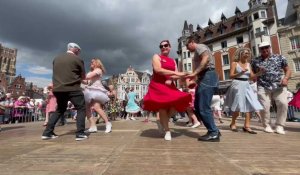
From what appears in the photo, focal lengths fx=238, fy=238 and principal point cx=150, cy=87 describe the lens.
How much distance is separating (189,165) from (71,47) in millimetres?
3725

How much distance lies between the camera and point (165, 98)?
4.09 meters

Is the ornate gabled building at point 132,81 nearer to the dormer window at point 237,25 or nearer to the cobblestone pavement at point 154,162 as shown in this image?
the dormer window at point 237,25

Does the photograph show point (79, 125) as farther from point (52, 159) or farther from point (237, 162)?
point (237, 162)

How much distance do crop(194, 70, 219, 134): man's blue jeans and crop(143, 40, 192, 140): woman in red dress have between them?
9.1 inches

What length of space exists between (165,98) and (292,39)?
35.1 metres

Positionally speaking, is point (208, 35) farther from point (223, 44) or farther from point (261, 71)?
point (261, 71)

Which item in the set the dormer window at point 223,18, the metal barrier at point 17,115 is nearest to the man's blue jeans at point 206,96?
the metal barrier at point 17,115

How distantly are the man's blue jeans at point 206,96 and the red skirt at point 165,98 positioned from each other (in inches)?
9.5

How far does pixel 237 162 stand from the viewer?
2.32 meters

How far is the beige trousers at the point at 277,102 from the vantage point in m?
5.30

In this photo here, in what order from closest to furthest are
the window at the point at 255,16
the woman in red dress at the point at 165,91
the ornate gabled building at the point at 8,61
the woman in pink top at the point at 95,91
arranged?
the woman in red dress at the point at 165,91 → the woman in pink top at the point at 95,91 → the window at the point at 255,16 → the ornate gabled building at the point at 8,61

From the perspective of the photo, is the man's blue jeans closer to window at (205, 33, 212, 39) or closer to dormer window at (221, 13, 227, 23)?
window at (205, 33, 212, 39)

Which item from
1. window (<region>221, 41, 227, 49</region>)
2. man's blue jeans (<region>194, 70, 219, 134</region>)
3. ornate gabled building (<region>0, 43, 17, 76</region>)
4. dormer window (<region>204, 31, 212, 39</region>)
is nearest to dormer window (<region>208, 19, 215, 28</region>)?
dormer window (<region>204, 31, 212, 39</region>)

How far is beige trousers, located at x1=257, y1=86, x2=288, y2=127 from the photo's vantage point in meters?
5.30
